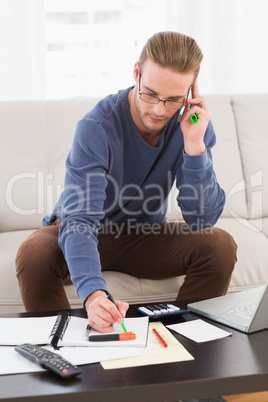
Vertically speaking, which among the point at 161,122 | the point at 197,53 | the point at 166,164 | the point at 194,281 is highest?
the point at 197,53

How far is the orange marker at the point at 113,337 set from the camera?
1.03 metres

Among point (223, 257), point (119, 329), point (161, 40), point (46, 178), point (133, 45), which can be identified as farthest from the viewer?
point (133, 45)

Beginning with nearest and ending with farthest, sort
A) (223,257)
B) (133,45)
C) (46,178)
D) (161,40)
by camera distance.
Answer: (161,40) → (223,257) → (46,178) → (133,45)

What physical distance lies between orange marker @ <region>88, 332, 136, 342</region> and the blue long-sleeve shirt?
0.91 ft

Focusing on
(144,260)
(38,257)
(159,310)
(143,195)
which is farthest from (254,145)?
(159,310)

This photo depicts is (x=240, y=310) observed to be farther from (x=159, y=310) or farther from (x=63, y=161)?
(x=63, y=161)

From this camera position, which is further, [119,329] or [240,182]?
[240,182]

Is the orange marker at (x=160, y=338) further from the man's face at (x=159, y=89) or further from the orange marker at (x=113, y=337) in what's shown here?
the man's face at (x=159, y=89)

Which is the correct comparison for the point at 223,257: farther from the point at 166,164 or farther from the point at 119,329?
the point at 119,329

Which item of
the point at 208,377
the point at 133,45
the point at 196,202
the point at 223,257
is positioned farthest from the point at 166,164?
the point at 133,45

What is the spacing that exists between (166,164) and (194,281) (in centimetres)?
40

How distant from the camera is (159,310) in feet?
3.91

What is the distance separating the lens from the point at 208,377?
0.87 meters

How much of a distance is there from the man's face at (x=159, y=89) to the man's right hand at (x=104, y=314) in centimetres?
62
